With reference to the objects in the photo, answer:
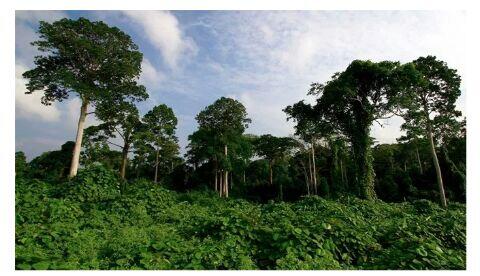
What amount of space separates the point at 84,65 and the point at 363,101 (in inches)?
638

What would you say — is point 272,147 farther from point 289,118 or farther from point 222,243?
point 222,243

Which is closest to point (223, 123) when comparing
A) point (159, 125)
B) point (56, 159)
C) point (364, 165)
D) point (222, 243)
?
point (159, 125)

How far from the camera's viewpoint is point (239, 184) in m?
36.3

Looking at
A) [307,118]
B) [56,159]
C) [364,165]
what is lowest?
[364,165]

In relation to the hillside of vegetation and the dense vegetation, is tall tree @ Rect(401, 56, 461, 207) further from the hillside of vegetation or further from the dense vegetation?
the hillside of vegetation

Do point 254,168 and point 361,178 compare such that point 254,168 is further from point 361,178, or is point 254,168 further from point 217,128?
point 361,178

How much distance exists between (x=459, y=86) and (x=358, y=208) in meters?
12.0

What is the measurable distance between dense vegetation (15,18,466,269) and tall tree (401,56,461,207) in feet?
0.21

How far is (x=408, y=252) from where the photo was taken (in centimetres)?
464

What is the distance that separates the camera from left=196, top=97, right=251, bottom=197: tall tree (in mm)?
26750

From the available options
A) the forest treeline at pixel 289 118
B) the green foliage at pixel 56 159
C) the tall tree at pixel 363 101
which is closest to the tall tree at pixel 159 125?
the forest treeline at pixel 289 118

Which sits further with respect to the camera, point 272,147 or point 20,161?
point 272,147

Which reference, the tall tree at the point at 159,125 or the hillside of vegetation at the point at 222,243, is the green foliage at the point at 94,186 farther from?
the tall tree at the point at 159,125
